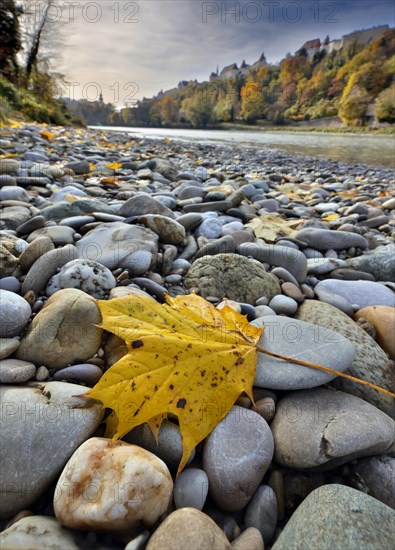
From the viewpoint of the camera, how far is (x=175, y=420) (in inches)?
41.8

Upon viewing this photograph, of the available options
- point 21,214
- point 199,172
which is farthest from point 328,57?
point 21,214

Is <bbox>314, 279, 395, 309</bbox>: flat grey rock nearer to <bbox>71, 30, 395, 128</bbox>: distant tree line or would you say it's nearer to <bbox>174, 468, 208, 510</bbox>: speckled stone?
<bbox>174, 468, 208, 510</bbox>: speckled stone

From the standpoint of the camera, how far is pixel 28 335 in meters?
1.22

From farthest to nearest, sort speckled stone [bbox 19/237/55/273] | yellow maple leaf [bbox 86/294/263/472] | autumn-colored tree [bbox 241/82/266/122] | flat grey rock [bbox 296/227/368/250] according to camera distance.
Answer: autumn-colored tree [bbox 241/82/266/122] → flat grey rock [bbox 296/227/368/250] → speckled stone [bbox 19/237/55/273] → yellow maple leaf [bbox 86/294/263/472]

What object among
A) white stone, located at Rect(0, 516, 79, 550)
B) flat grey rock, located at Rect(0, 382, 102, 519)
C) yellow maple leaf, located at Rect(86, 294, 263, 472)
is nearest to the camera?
white stone, located at Rect(0, 516, 79, 550)

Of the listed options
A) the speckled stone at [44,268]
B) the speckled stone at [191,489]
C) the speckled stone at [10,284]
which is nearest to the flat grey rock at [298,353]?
the speckled stone at [191,489]

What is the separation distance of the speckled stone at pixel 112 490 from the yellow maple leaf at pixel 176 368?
78 mm

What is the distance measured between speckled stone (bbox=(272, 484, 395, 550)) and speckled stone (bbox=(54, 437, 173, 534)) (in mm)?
323

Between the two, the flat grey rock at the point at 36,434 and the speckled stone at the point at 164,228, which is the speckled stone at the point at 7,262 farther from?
the speckled stone at the point at 164,228

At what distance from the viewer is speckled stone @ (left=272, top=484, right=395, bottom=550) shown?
0.74m

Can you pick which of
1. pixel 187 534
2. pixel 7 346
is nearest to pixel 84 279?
pixel 7 346

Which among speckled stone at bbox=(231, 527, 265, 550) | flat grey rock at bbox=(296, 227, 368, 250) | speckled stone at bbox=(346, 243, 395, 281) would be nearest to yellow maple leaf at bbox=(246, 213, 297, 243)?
flat grey rock at bbox=(296, 227, 368, 250)

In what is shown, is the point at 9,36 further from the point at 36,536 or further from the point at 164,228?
the point at 36,536

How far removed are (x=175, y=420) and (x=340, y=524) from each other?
52 cm
